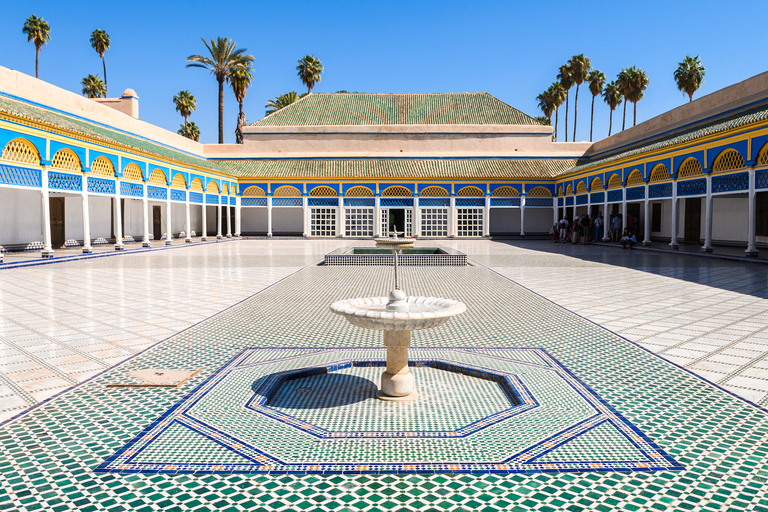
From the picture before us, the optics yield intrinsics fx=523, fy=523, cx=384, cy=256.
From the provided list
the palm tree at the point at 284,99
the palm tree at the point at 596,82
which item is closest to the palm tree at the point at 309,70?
the palm tree at the point at 284,99

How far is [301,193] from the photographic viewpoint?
1214 inches

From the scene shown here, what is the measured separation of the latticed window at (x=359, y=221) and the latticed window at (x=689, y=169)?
56.2ft

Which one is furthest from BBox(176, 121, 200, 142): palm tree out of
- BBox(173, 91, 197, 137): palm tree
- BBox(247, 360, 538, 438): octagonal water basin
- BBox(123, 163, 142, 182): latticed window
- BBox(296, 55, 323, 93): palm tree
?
BBox(247, 360, 538, 438): octagonal water basin

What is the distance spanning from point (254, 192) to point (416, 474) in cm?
3014

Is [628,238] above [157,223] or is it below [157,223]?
below

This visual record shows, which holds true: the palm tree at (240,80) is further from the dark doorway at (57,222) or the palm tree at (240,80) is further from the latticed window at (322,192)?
the dark doorway at (57,222)

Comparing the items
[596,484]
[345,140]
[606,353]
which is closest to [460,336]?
[606,353]

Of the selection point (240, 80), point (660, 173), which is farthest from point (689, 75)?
point (240, 80)

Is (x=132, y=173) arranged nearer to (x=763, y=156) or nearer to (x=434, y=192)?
(x=434, y=192)

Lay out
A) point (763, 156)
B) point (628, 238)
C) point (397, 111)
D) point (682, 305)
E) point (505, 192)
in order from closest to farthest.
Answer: point (682, 305) → point (763, 156) → point (628, 238) → point (505, 192) → point (397, 111)

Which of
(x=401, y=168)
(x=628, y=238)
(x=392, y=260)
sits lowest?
(x=392, y=260)

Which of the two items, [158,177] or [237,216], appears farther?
[237,216]

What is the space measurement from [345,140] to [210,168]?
10052 millimetres

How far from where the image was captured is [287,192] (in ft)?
102
